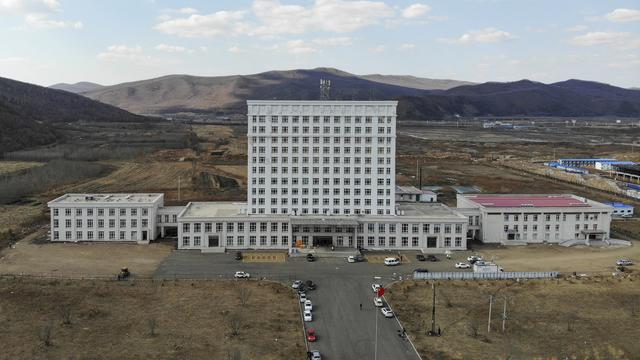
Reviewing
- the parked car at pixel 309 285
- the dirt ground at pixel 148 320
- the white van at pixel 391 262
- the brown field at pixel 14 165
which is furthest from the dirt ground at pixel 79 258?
the brown field at pixel 14 165

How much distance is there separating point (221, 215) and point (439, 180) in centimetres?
5657

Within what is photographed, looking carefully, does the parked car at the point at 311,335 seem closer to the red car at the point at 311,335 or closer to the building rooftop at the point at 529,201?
the red car at the point at 311,335

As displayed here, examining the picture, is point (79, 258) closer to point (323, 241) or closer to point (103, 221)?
point (103, 221)

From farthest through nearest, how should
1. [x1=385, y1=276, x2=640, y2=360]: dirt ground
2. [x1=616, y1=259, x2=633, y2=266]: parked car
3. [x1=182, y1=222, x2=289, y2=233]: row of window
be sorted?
[x1=182, y1=222, x2=289, y2=233]: row of window
[x1=616, y1=259, x2=633, y2=266]: parked car
[x1=385, y1=276, x2=640, y2=360]: dirt ground

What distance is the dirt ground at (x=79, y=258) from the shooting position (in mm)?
49388

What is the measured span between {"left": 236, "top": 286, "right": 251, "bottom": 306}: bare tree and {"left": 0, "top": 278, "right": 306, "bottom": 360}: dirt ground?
8 cm

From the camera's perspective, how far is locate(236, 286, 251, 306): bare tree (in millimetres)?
41950

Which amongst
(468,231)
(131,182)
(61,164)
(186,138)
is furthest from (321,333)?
(186,138)

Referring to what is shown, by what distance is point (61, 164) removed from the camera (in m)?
115

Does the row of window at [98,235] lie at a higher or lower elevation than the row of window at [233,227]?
lower

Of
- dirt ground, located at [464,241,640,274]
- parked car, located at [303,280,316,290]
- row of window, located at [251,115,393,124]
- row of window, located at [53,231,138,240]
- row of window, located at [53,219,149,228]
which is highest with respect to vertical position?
row of window, located at [251,115,393,124]

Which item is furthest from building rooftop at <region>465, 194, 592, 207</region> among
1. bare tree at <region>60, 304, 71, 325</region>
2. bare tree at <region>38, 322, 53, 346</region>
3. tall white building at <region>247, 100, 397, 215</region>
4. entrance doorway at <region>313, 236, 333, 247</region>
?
bare tree at <region>38, 322, 53, 346</region>

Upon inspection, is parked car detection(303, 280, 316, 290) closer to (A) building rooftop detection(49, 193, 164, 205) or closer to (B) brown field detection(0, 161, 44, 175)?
(A) building rooftop detection(49, 193, 164, 205)

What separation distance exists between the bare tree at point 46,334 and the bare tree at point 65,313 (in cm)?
90
